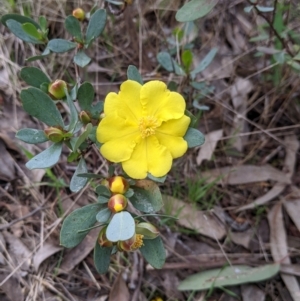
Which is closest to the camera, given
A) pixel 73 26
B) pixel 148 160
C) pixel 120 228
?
pixel 120 228

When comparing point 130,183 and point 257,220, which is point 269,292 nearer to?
point 257,220

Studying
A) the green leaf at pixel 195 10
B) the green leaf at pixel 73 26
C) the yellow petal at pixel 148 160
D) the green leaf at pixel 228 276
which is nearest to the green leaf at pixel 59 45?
the green leaf at pixel 73 26

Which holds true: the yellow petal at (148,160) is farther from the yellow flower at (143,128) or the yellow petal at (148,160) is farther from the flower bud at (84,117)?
the flower bud at (84,117)

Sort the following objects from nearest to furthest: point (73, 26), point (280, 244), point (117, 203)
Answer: point (117, 203) < point (73, 26) < point (280, 244)

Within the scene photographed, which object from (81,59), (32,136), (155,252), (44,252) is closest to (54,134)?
(32,136)

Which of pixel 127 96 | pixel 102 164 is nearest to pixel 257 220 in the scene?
pixel 102 164

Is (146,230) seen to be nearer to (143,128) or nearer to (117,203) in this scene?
(117,203)
